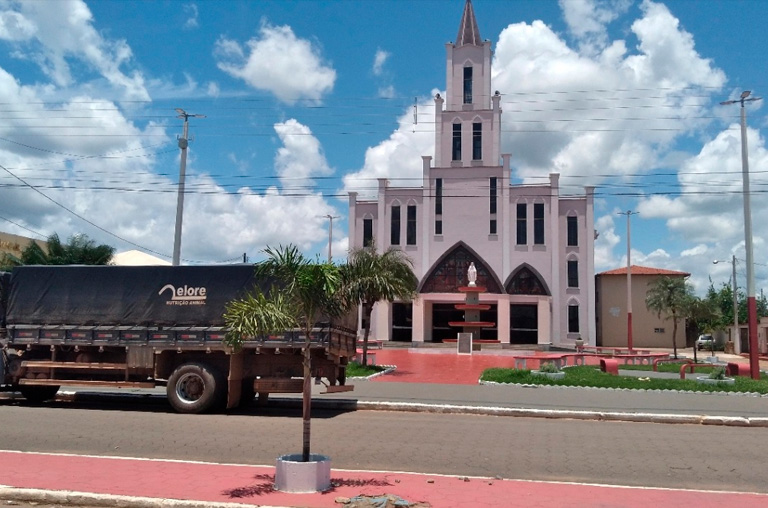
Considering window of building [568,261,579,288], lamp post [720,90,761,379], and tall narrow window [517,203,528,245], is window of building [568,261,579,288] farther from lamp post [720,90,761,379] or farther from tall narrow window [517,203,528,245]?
lamp post [720,90,761,379]

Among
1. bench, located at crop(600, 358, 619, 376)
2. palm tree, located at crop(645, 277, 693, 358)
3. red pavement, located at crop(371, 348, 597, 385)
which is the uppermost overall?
palm tree, located at crop(645, 277, 693, 358)

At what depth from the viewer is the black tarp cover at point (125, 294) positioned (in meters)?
14.9

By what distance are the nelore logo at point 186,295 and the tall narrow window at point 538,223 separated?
1676 inches

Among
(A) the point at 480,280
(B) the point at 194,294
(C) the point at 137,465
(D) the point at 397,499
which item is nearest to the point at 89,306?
(B) the point at 194,294

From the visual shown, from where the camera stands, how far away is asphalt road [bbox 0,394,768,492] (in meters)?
9.02

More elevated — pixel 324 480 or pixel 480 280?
pixel 480 280

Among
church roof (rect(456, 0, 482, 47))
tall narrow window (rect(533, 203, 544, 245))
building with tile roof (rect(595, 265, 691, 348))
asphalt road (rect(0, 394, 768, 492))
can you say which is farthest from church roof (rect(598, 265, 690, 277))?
asphalt road (rect(0, 394, 768, 492))

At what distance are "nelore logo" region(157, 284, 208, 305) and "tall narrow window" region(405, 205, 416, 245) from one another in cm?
4123

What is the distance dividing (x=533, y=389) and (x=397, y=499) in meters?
13.2

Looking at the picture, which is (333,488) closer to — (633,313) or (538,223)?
(538,223)

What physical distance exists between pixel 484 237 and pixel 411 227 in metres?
6.06

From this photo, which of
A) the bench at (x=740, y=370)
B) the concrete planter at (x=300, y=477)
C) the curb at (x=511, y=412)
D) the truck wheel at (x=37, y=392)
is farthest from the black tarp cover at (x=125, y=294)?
the bench at (x=740, y=370)

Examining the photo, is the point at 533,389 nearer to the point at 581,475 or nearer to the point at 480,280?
the point at 581,475

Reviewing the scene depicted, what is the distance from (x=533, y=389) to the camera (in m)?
19.5
